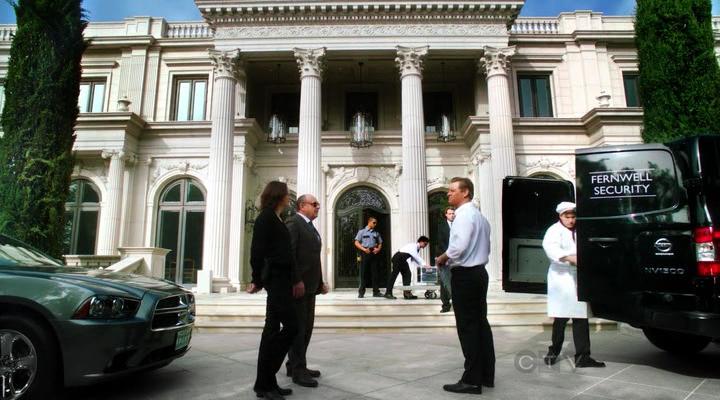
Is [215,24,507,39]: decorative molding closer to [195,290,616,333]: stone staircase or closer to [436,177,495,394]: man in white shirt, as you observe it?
[195,290,616,333]: stone staircase

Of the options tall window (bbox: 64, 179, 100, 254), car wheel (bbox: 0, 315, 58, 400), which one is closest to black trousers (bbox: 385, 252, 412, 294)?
car wheel (bbox: 0, 315, 58, 400)

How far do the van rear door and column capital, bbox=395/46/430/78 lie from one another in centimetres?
1149

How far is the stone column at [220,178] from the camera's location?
14.3 m

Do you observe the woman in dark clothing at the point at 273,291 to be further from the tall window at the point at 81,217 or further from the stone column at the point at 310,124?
the tall window at the point at 81,217

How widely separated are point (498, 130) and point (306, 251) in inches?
493

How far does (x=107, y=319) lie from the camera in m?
3.44

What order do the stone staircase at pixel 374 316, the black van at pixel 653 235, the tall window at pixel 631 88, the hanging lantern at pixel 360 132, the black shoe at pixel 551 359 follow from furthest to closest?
the tall window at pixel 631 88 → the hanging lantern at pixel 360 132 → the stone staircase at pixel 374 316 → the black shoe at pixel 551 359 → the black van at pixel 653 235

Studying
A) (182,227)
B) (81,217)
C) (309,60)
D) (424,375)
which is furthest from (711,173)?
(81,217)

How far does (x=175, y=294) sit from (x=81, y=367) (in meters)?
1.01

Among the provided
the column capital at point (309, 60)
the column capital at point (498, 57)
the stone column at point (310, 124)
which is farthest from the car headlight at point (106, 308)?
the column capital at point (498, 57)

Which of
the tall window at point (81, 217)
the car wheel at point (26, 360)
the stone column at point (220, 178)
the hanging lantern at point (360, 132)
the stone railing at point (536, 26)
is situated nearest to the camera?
the car wheel at point (26, 360)

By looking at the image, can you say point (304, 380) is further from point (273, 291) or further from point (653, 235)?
point (653, 235)

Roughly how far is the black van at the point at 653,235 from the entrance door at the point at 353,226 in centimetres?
1236

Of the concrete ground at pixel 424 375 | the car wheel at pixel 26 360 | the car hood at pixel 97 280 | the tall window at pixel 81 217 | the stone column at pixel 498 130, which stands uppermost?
the stone column at pixel 498 130
